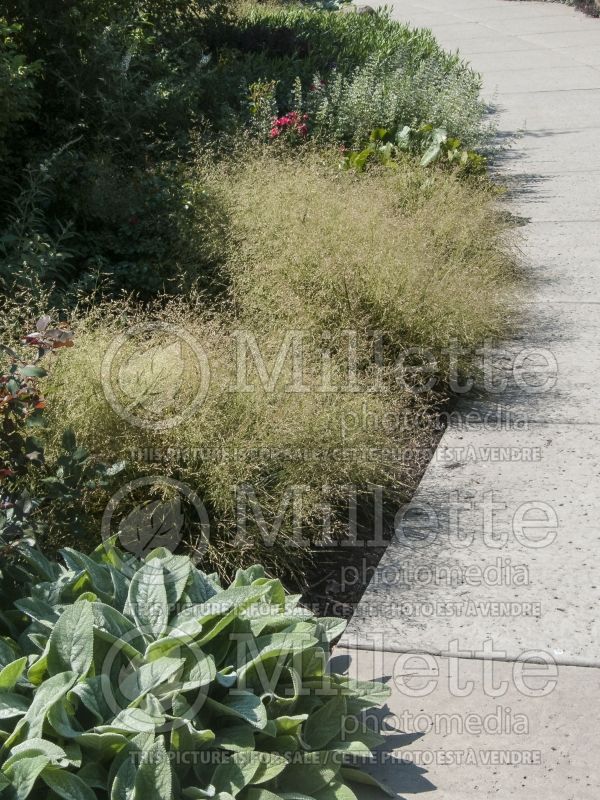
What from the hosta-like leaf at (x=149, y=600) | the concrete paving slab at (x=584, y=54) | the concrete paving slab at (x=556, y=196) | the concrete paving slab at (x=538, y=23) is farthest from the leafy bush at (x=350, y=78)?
the hosta-like leaf at (x=149, y=600)

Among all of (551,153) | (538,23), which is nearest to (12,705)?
(551,153)

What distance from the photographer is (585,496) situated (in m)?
3.92

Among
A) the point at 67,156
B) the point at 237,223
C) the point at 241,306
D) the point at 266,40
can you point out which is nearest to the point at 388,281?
the point at 241,306

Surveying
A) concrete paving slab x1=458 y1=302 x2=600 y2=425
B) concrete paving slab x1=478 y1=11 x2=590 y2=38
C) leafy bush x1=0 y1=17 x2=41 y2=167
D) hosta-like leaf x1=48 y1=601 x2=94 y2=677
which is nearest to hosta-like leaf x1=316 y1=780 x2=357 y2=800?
hosta-like leaf x1=48 y1=601 x2=94 y2=677

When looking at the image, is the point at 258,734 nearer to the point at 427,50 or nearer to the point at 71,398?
the point at 71,398

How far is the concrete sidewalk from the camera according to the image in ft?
8.68

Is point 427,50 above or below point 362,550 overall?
above

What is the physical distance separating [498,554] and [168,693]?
5.03 ft

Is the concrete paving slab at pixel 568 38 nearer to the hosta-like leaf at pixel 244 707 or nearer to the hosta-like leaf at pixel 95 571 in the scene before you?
the hosta-like leaf at pixel 95 571

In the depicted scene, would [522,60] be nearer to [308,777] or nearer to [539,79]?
[539,79]

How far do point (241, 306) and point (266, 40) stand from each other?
22.8ft

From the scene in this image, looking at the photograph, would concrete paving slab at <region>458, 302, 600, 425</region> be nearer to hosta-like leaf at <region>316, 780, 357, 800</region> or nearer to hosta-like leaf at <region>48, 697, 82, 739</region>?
hosta-like leaf at <region>316, 780, 357, 800</region>

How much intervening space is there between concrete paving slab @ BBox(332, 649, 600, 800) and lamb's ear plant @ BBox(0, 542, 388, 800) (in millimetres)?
120

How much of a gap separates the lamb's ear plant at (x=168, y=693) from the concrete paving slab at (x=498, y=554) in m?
0.50
